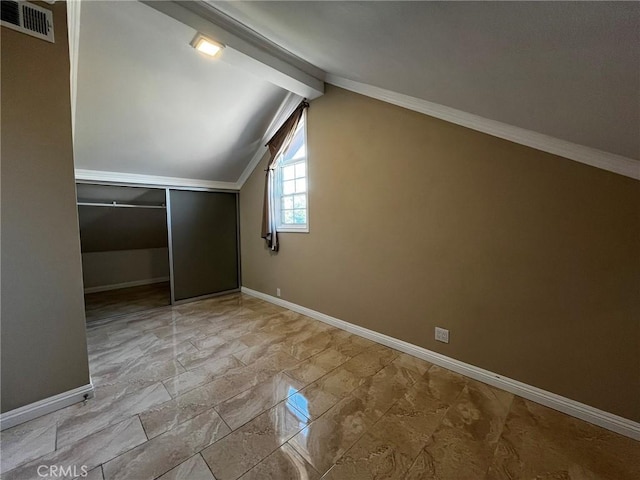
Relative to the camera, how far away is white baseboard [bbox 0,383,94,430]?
160 cm

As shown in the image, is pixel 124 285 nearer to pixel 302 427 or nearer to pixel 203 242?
pixel 203 242

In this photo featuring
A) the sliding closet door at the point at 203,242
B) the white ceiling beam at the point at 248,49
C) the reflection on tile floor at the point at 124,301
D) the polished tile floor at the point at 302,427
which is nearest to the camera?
the polished tile floor at the point at 302,427

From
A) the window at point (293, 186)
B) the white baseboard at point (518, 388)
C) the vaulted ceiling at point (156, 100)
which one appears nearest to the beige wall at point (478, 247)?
the white baseboard at point (518, 388)

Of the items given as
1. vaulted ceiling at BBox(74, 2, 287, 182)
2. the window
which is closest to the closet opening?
vaulted ceiling at BBox(74, 2, 287, 182)

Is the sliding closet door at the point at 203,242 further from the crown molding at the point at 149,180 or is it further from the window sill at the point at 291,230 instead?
the window sill at the point at 291,230

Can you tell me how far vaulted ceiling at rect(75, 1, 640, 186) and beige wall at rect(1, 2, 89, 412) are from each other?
0.63m

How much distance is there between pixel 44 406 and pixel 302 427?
166 centimetres

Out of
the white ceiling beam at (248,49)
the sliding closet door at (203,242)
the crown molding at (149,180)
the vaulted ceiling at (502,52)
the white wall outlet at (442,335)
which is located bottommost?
the white wall outlet at (442,335)

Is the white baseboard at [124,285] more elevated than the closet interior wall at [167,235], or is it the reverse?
the closet interior wall at [167,235]

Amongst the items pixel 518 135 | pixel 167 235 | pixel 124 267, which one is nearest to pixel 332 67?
pixel 518 135

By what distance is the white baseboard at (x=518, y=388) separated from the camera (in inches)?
61.9

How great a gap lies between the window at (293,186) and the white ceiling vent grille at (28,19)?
7.12 ft

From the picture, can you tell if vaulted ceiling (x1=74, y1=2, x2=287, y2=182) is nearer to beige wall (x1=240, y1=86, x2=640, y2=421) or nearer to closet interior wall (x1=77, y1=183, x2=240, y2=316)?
closet interior wall (x1=77, y1=183, x2=240, y2=316)

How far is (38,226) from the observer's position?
5.45ft
